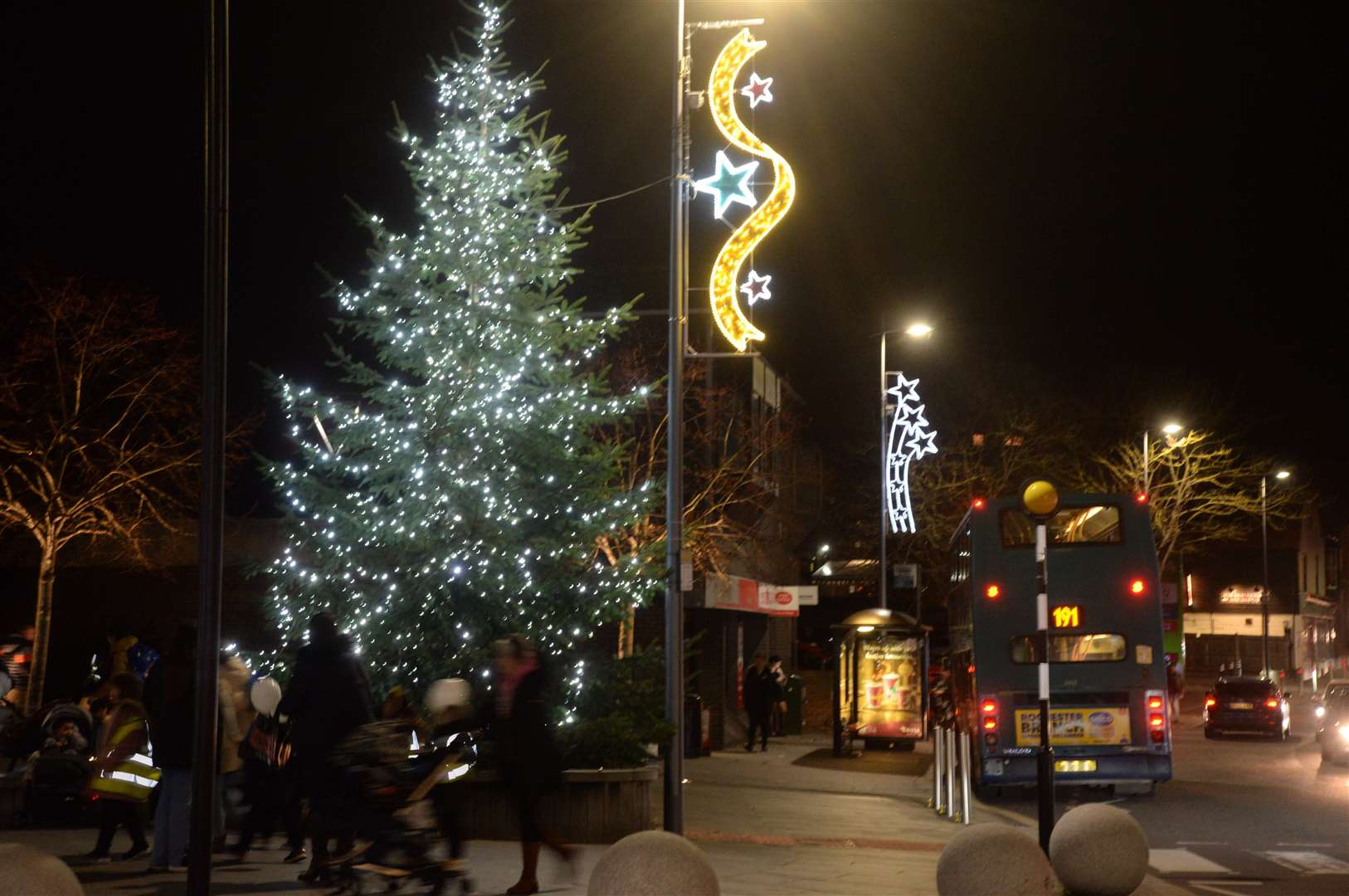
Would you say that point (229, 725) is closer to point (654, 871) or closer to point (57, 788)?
point (57, 788)

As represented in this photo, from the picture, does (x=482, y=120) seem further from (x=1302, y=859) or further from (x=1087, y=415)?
(x=1087, y=415)

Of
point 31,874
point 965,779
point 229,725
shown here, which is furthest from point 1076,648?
point 31,874

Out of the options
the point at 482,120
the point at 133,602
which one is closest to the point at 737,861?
the point at 482,120

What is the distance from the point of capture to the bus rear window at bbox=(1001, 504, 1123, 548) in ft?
67.6

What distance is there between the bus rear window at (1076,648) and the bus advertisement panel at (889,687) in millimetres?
7659

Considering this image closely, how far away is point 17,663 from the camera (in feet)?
70.5

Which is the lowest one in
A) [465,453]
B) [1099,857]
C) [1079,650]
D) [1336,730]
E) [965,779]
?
[1336,730]

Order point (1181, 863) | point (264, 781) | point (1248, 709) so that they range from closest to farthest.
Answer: point (264, 781) → point (1181, 863) → point (1248, 709)

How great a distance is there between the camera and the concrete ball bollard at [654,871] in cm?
821

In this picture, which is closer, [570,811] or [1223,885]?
[1223,885]

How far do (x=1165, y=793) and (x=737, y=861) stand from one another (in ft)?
38.5

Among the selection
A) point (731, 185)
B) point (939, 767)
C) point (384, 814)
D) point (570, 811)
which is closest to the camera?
point (384, 814)

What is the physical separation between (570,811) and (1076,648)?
9260 mm

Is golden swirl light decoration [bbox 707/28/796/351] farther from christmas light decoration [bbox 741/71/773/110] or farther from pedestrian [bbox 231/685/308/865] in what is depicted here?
pedestrian [bbox 231/685/308/865]
